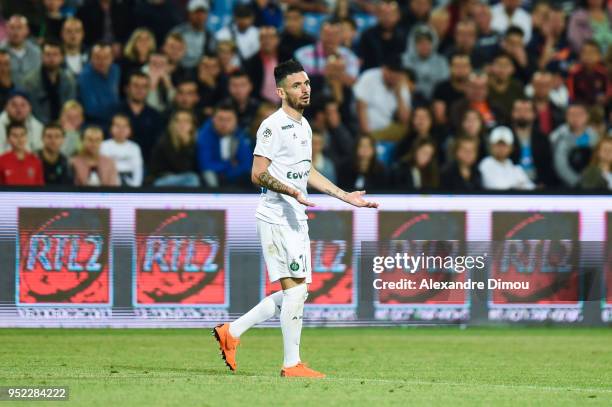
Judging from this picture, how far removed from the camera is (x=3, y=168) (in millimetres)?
15984

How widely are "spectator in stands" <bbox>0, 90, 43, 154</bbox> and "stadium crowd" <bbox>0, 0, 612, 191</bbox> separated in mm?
18

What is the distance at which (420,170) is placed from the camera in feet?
57.2

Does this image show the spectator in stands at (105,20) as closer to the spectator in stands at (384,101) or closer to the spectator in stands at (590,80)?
the spectator in stands at (384,101)

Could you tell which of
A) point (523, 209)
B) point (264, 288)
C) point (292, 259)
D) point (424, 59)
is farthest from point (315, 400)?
point (424, 59)

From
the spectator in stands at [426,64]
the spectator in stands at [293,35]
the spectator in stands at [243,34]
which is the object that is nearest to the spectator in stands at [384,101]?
the spectator in stands at [426,64]

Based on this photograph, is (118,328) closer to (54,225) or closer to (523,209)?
(54,225)

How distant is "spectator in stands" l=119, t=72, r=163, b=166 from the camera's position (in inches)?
699

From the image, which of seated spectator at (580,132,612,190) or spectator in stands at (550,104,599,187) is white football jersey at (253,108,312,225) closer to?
seated spectator at (580,132,612,190)

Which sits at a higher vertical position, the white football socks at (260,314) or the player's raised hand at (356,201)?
the player's raised hand at (356,201)

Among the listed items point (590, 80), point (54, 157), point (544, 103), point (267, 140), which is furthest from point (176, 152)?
point (590, 80)

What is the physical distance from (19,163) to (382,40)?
639 cm

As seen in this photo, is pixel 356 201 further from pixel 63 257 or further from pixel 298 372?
pixel 63 257

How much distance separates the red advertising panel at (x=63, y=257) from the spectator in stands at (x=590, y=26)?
9.64 metres

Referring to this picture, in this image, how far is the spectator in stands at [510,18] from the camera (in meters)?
21.8
